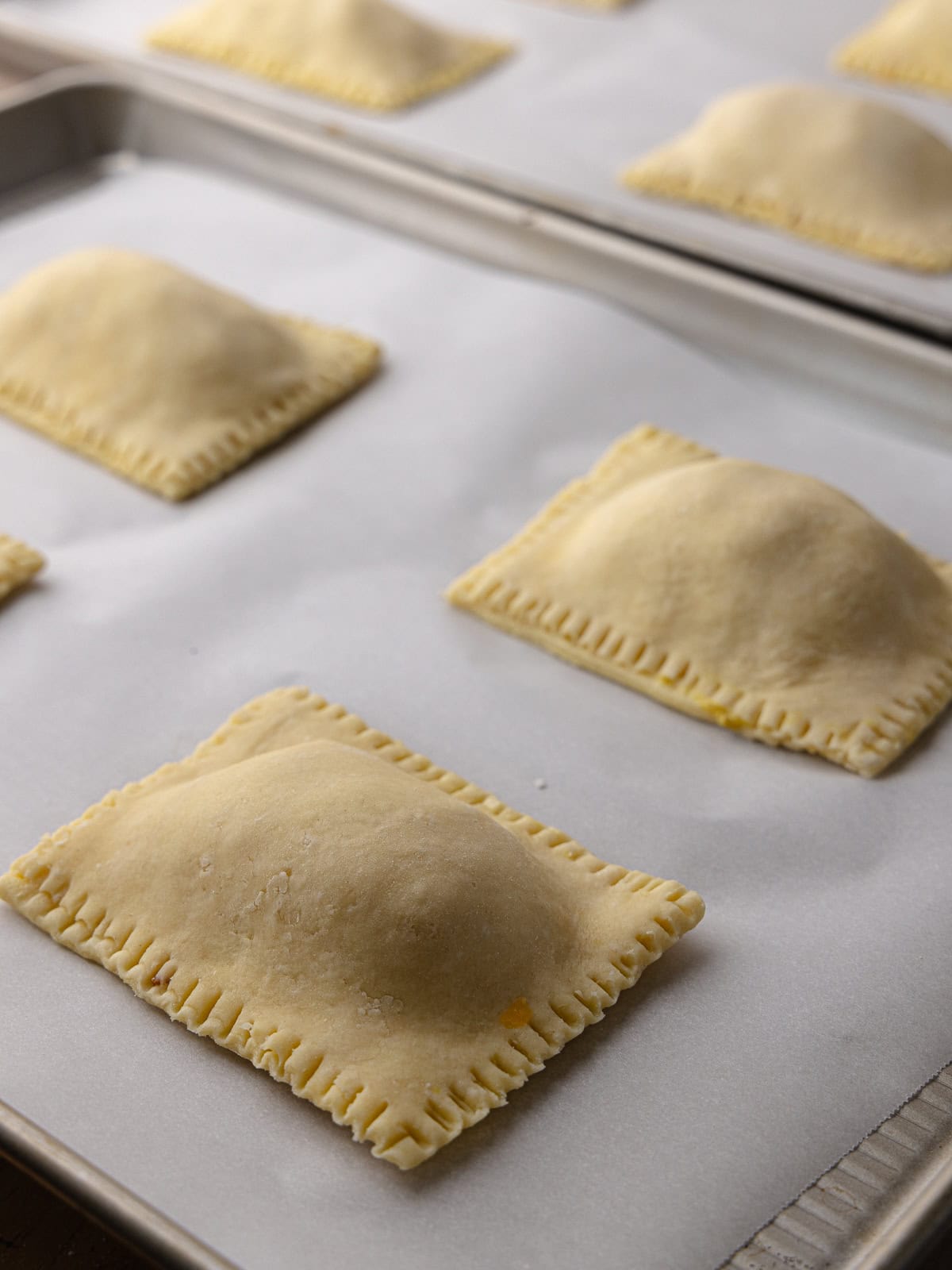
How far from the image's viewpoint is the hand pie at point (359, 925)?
62.5 inches

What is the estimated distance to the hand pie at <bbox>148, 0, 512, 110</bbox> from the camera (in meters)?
3.65

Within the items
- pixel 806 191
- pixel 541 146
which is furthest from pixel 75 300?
Answer: pixel 806 191

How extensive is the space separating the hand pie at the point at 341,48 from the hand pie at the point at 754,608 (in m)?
1.81

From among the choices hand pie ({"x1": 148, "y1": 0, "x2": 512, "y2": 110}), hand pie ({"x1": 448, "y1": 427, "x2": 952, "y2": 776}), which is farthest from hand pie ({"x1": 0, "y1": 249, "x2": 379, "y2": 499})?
hand pie ({"x1": 148, "y1": 0, "x2": 512, "y2": 110})

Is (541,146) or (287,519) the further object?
(541,146)

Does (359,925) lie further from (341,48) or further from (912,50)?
(912,50)

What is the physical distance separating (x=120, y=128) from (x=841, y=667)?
2.43m

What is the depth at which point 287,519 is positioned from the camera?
8.29 feet

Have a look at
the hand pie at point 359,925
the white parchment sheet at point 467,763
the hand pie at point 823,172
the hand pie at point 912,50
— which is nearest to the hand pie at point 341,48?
the white parchment sheet at point 467,763

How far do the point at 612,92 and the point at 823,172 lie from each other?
2.55 feet

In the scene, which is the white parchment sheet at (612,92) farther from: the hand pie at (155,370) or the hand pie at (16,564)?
the hand pie at (16,564)

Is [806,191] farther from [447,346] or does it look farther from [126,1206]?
[126,1206]

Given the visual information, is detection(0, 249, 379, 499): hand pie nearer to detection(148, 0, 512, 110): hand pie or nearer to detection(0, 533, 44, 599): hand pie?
detection(0, 533, 44, 599): hand pie

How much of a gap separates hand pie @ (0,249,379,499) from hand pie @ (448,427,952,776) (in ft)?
1.96
